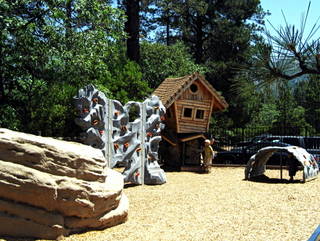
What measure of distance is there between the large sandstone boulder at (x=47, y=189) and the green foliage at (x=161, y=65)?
1440 cm

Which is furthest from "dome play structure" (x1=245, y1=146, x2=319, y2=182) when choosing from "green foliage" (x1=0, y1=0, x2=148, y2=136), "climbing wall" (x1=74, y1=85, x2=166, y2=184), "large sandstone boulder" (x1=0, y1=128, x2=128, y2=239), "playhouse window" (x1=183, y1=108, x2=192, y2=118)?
"large sandstone boulder" (x1=0, y1=128, x2=128, y2=239)

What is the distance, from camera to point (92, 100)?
10758 mm

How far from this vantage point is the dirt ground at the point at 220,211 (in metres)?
6.70

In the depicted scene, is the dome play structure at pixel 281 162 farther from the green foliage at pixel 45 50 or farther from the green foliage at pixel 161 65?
the green foliage at pixel 161 65

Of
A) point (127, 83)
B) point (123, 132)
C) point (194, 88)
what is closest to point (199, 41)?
point (127, 83)

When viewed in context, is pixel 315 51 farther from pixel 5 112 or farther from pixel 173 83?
pixel 173 83

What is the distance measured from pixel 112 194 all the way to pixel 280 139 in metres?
12.9

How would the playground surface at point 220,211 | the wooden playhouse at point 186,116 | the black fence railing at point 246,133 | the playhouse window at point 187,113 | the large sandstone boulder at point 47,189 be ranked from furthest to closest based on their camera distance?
1. the black fence railing at point 246,133
2. the playhouse window at point 187,113
3. the wooden playhouse at point 186,116
4. the playground surface at point 220,211
5. the large sandstone boulder at point 47,189

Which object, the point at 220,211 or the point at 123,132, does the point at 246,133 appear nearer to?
the point at 123,132

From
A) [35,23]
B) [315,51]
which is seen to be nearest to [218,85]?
[35,23]

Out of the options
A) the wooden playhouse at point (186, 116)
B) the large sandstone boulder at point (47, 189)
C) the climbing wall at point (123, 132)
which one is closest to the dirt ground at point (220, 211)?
the large sandstone boulder at point (47, 189)

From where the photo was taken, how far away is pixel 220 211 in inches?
332

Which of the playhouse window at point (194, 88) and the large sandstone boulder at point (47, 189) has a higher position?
the playhouse window at point (194, 88)

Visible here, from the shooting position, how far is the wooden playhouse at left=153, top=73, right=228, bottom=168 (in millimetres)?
15422
